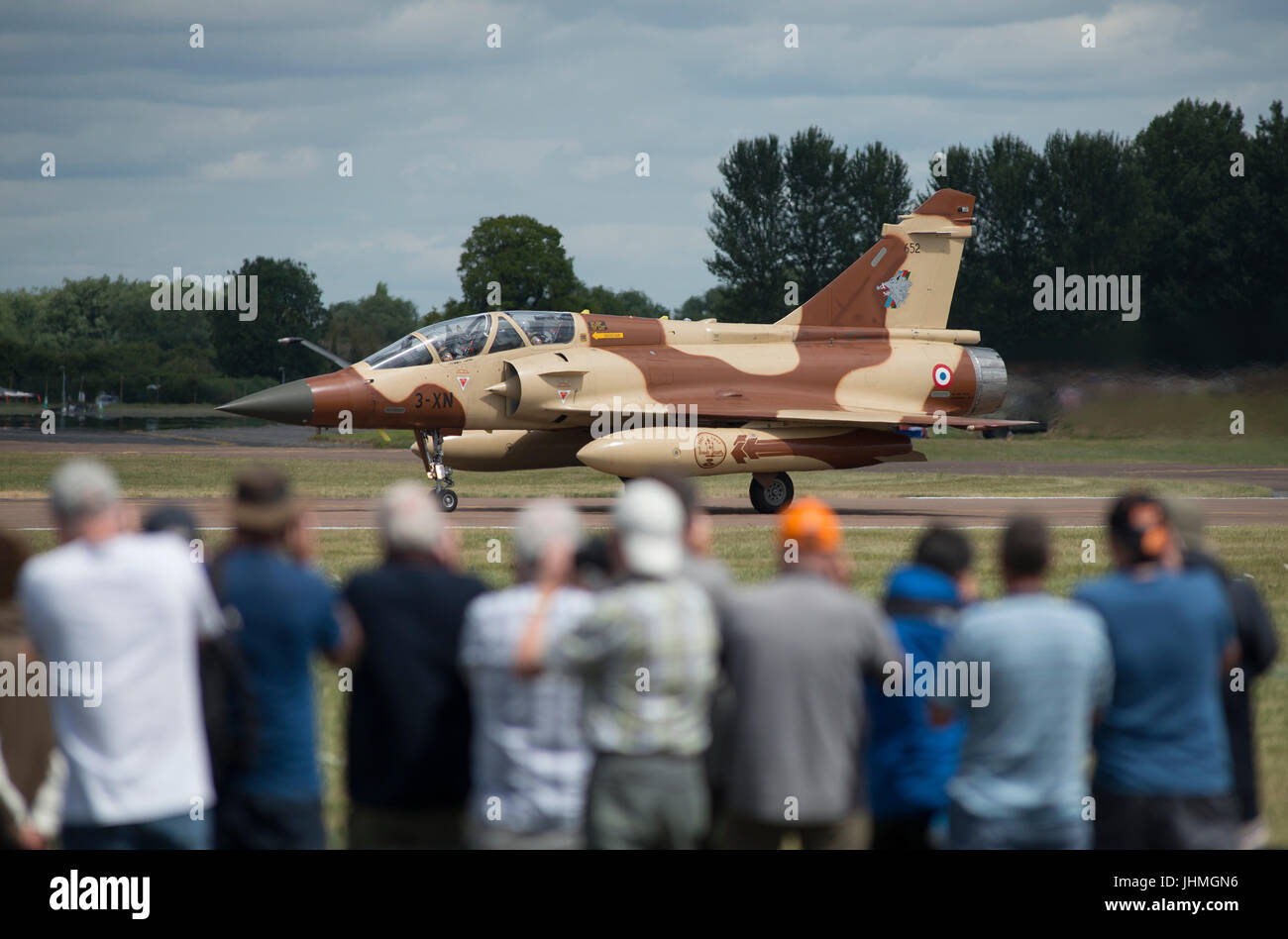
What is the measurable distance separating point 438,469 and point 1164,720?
58.2ft

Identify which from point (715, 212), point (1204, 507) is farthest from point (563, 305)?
point (1204, 507)

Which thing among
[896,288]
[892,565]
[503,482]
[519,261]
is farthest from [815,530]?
[519,261]

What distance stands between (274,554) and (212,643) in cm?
40

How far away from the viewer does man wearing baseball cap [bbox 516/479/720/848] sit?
4559 mm

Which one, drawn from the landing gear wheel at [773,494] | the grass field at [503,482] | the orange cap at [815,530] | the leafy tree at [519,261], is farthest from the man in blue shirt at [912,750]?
the leafy tree at [519,261]

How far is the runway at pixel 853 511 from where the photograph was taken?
66.2 ft

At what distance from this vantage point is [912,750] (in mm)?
5148

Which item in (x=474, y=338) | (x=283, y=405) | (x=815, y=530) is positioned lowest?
(x=815, y=530)

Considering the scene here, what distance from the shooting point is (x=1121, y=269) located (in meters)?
46.8

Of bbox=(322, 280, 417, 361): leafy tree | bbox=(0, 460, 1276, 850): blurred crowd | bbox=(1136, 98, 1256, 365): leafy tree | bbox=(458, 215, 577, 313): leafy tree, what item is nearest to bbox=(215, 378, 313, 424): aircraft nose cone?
bbox=(0, 460, 1276, 850): blurred crowd

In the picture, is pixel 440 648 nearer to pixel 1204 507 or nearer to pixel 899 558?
pixel 899 558

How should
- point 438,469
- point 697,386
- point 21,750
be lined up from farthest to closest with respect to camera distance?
point 697,386 < point 438,469 < point 21,750

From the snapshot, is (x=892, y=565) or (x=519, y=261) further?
(x=519, y=261)

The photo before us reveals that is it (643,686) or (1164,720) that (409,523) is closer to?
(643,686)
